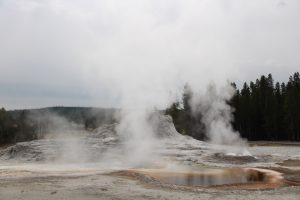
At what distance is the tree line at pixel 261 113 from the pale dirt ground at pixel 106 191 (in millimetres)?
47146

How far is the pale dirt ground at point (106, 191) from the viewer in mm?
19656

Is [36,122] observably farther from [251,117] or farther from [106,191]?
[106,191]

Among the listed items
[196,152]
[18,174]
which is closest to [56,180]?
[18,174]

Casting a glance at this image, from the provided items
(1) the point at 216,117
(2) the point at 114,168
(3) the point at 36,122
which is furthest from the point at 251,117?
(2) the point at 114,168

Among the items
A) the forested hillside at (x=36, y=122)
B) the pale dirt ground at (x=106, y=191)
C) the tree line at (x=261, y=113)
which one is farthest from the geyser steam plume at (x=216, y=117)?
the pale dirt ground at (x=106, y=191)

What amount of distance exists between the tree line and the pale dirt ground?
47146 mm

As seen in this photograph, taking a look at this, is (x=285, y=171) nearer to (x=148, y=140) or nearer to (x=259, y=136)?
(x=148, y=140)

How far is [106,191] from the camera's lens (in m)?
20.9

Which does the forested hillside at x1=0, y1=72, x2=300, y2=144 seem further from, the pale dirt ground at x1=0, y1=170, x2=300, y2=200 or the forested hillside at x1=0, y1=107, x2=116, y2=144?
the pale dirt ground at x1=0, y1=170, x2=300, y2=200

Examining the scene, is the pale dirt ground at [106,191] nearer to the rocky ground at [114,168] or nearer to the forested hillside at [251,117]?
the rocky ground at [114,168]

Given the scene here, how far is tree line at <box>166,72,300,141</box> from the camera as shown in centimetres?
6750

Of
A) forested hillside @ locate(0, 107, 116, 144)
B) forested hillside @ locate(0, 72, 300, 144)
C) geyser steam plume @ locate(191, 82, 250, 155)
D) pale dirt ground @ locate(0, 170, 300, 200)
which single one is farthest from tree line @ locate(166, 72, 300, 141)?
pale dirt ground @ locate(0, 170, 300, 200)

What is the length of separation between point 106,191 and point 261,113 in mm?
56200

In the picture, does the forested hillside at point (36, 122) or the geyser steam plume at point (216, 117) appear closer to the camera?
the geyser steam plume at point (216, 117)
